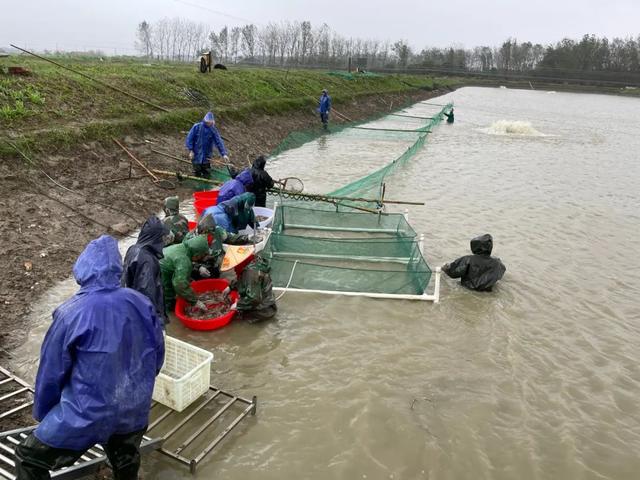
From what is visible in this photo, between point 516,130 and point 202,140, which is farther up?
point 516,130

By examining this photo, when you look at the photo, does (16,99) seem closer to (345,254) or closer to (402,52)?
(345,254)

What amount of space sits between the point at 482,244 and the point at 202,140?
21.3ft

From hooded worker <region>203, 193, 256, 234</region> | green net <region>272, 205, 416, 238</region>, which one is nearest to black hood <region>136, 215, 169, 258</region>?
hooded worker <region>203, 193, 256, 234</region>

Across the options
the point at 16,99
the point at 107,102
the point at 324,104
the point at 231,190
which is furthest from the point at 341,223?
the point at 324,104

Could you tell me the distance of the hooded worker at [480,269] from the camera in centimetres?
732

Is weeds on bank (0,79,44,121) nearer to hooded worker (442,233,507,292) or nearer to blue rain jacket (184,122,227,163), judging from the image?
blue rain jacket (184,122,227,163)

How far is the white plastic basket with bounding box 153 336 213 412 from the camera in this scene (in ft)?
13.8

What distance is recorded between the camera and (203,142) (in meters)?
10.8

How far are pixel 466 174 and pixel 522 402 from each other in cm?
1206

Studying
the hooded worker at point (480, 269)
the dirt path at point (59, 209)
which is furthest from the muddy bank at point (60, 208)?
the hooded worker at point (480, 269)

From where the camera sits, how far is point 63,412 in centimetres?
275

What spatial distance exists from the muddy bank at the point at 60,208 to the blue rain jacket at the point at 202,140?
879 mm

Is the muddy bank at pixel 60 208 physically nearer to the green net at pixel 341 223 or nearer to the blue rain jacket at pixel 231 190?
the blue rain jacket at pixel 231 190

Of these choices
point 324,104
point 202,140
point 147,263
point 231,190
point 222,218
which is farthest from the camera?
point 324,104
